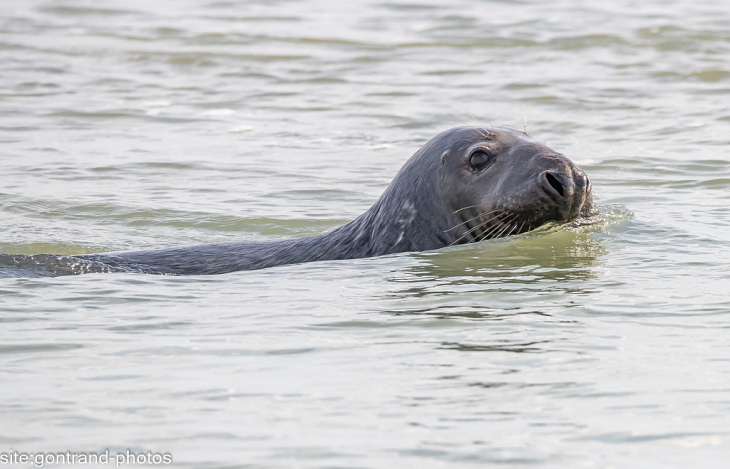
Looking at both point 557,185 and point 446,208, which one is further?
point 446,208

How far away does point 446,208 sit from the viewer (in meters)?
7.04

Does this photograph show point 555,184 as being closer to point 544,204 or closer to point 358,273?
point 544,204

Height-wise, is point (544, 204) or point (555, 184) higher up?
point (555, 184)

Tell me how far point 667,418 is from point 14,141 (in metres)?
9.69

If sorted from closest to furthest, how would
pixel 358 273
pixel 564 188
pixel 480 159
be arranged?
pixel 564 188
pixel 358 273
pixel 480 159

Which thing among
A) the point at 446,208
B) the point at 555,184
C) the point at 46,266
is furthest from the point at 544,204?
the point at 46,266

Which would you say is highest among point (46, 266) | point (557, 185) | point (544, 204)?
point (557, 185)

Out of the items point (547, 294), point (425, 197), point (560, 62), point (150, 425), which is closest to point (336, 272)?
point (425, 197)

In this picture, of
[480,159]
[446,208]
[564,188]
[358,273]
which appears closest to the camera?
[564,188]

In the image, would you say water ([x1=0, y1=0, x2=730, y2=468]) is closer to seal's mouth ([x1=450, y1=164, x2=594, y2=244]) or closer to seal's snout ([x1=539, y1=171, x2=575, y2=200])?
seal's mouth ([x1=450, y1=164, x2=594, y2=244])

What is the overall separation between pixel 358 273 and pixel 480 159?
981 mm

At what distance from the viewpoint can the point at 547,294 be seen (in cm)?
593

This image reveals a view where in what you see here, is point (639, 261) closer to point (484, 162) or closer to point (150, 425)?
point (484, 162)

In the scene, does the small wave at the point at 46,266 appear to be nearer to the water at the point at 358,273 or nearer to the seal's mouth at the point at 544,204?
the water at the point at 358,273
